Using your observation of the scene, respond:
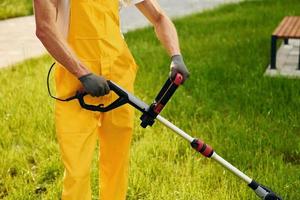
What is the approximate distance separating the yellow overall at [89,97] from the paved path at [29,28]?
172 inches

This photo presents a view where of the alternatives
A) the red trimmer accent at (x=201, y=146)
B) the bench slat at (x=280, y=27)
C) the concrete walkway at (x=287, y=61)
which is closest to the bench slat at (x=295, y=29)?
the bench slat at (x=280, y=27)

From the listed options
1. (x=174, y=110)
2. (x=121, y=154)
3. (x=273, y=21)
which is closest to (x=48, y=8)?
(x=121, y=154)

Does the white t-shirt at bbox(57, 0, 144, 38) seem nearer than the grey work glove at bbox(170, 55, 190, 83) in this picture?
Yes

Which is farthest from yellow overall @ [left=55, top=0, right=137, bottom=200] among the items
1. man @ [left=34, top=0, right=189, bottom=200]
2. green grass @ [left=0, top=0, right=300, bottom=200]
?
green grass @ [left=0, top=0, right=300, bottom=200]

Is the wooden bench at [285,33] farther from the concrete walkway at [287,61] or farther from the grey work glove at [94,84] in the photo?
the grey work glove at [94,84]

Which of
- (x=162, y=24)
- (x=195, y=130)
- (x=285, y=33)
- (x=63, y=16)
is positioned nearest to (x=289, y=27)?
(x=285, y=33)

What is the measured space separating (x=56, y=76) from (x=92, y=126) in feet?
0.95

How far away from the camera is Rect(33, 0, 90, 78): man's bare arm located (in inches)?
96.0

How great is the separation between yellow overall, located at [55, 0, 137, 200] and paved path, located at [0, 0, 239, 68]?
14.4 ft

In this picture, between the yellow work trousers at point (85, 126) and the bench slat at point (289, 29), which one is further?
the bench slat at point (289, 29)

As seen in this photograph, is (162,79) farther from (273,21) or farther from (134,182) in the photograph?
(273,21)

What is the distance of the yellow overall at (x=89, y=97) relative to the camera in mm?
2607

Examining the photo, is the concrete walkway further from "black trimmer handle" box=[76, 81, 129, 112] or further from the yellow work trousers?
"black trimmer handle" box=[76, 81, 129, 112]

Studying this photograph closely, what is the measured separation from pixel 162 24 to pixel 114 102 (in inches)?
20.3
